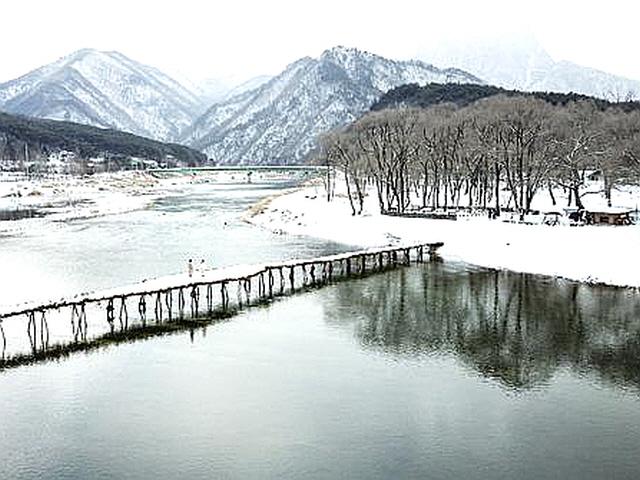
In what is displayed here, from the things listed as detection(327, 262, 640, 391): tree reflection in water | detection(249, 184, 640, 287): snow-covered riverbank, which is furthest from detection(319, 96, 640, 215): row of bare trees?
detection(327, 262, 640, 391): tree reflection in water

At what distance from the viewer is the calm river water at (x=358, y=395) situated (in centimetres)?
1959

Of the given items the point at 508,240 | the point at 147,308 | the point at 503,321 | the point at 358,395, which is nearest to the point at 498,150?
the point at 508,240

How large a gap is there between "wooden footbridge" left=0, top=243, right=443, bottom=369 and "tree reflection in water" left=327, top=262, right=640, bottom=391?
157 inches

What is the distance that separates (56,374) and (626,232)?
136ft

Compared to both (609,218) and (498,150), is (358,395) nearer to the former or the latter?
(609,218)

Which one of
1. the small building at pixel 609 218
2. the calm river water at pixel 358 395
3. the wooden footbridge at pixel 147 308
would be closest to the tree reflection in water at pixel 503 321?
the calm river water at pixel 358 395

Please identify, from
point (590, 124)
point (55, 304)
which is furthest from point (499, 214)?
point (55, 304)

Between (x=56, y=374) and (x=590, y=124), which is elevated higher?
(x=590, y=124)

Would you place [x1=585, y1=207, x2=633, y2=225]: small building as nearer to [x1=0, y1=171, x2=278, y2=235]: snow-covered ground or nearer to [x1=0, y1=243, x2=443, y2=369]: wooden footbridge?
[x1=0, y1=243, x2=443, y2=369]: wooden footbridge

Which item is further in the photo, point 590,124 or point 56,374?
point 590,124

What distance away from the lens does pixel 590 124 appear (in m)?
82.0

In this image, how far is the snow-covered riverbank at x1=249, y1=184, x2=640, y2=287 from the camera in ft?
157

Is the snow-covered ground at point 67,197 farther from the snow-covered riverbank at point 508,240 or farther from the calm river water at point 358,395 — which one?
the calm river water at point 358,395

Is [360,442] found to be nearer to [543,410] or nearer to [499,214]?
[543,410]
